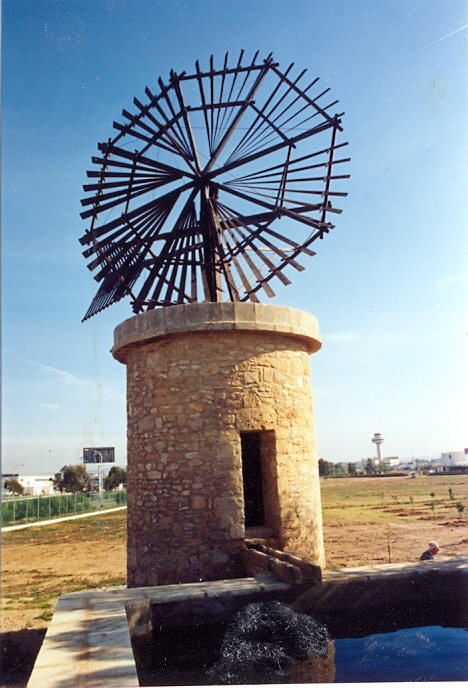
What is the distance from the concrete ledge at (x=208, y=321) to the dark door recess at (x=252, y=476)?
7.72 feet

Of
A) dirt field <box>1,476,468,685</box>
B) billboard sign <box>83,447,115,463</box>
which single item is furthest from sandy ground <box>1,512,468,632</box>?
billboard sign <box>83,447,115,463</box>

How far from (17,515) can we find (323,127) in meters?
27.9

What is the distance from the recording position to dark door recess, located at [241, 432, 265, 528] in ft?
29.6

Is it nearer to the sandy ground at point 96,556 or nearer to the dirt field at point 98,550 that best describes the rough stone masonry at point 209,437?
the dirt field at point 98,550

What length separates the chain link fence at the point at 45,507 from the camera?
28.3 m

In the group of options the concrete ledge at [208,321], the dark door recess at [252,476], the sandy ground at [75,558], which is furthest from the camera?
the dark door recess at [252,476]

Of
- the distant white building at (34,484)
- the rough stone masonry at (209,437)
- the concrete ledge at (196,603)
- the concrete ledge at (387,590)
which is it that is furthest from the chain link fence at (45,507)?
the distant white building at (34,484)

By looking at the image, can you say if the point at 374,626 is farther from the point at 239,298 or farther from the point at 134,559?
the point at 239,298

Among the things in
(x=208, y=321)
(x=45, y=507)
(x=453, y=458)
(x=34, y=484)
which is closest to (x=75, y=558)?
(x=208, y=321)

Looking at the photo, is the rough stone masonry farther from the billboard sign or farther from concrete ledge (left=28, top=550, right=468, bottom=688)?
the billboard sign

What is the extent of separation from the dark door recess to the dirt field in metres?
3.73

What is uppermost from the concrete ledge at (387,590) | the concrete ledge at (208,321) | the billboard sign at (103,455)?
the concrete ledge at (208,321)

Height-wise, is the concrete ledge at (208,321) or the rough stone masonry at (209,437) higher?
the concrete ledge at (208,321)

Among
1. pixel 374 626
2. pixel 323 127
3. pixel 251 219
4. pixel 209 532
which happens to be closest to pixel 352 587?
pixel 374 626
